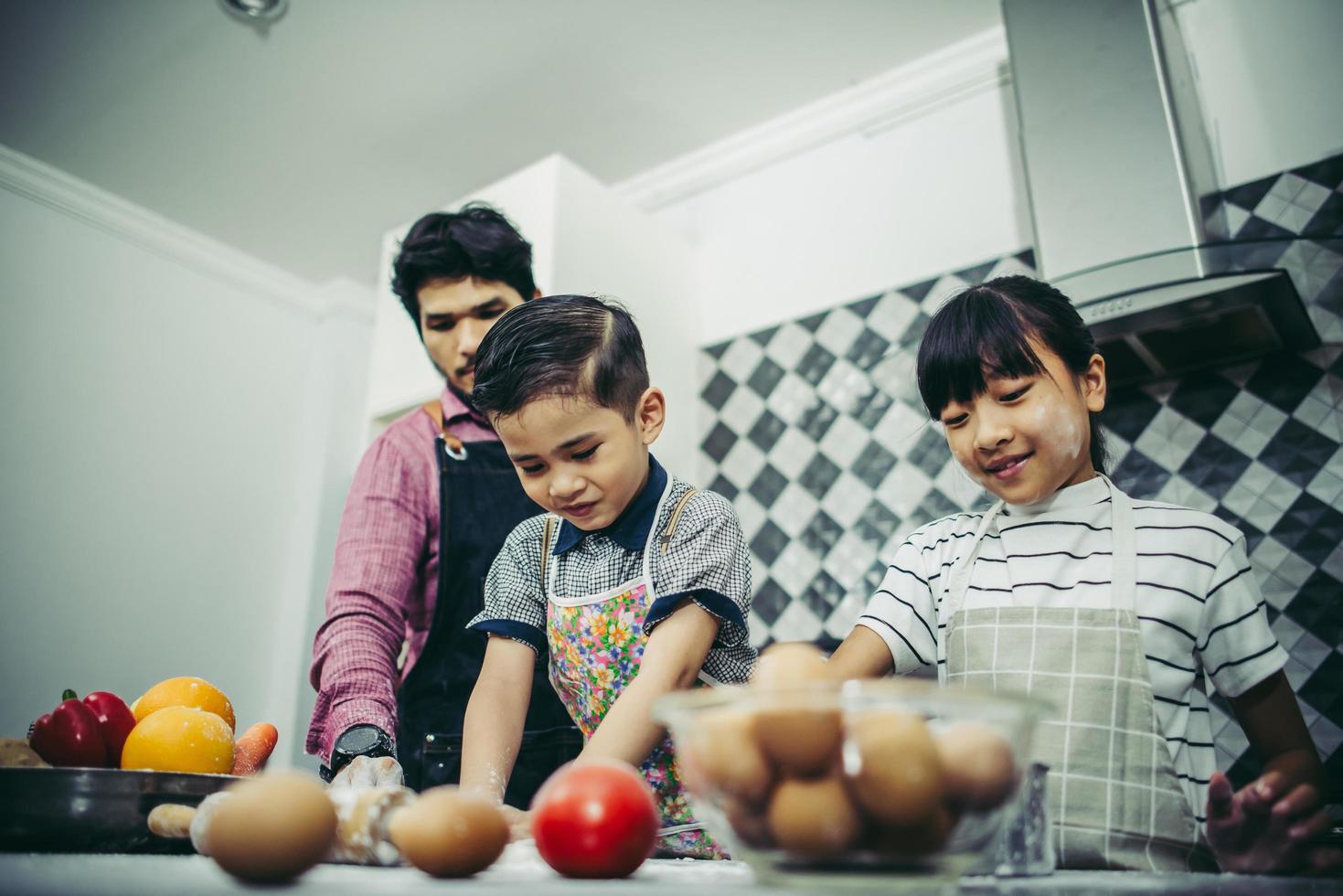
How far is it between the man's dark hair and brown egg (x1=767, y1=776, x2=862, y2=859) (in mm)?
1084

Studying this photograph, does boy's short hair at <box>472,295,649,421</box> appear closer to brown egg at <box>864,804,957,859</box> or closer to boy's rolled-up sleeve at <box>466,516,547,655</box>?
boy's rolled-up sleeve at <box>466,516,547,655</box>

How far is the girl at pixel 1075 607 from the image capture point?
2.66 ft

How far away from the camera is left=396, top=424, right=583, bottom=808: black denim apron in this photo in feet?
3.75

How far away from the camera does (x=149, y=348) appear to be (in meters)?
2.83

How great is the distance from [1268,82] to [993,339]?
1.37 meters

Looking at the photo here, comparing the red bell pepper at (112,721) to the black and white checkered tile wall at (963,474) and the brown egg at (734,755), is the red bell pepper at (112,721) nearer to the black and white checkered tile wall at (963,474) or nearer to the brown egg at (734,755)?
the brown egg at (734,755)

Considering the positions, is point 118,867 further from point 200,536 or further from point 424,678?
point 200,536

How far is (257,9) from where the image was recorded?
6.97ft

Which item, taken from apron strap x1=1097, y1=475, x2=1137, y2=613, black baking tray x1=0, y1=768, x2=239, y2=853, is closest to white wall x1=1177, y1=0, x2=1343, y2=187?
apron strap x1=1097, y1=475, x2=1137, y2=613

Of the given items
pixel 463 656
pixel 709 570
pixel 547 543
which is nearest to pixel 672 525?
pixel 709 570

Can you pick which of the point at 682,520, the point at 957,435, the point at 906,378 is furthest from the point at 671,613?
the point at 906,378

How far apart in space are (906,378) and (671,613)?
1.26 meters

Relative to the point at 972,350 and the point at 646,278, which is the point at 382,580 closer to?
the point at 972,350

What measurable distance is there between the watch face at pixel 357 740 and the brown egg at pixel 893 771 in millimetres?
723
